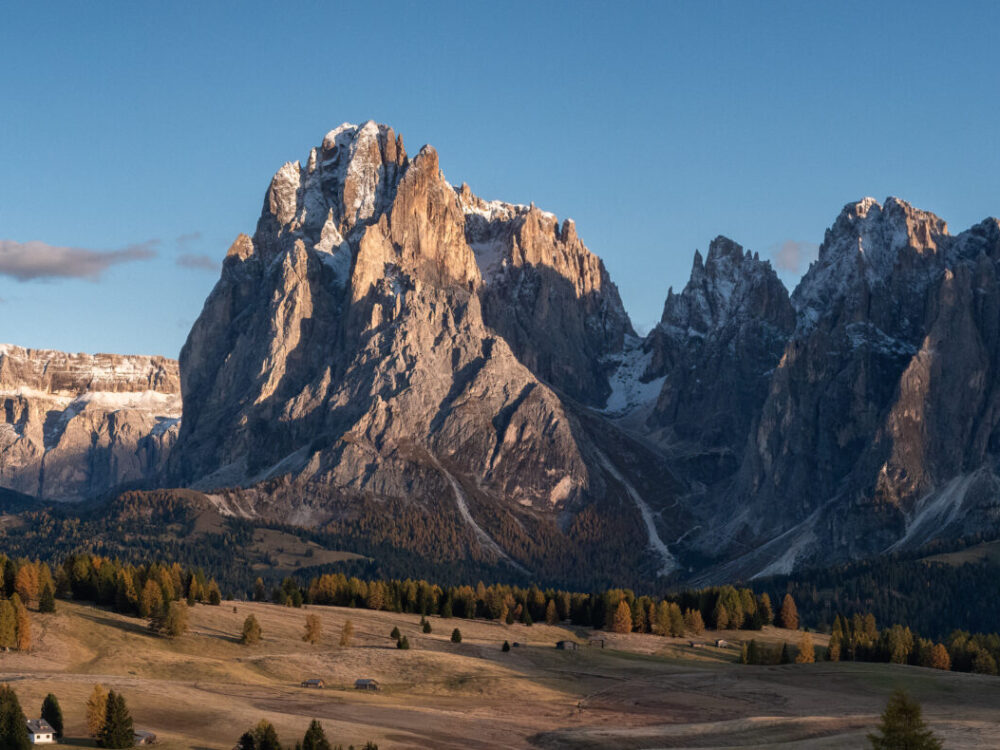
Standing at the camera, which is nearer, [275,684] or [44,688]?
[44,688]

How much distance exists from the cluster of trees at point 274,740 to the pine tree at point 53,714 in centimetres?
1717

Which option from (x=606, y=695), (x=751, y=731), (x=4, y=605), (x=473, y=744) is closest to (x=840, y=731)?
(x=751, y=731)

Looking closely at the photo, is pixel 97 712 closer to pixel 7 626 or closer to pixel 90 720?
pixel 90 720

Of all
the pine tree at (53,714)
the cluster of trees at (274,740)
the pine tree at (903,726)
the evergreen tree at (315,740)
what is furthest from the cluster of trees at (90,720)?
the pine tree at (903,726)

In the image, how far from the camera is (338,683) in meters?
184

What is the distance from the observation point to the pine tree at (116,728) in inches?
4941

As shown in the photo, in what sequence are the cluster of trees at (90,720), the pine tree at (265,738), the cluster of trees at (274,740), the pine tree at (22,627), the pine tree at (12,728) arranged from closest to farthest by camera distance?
the pine tree at (12,728), the cluster of trees at (90,720), the cluster of trees at (274,740), the pine tree at (265,738), the pine tree at (22,627)

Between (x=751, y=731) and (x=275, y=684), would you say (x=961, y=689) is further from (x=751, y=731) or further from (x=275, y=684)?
(x=275, y=684)

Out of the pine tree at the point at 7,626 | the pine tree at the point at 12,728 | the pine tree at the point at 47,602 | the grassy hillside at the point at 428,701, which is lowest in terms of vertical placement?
the pine tree at the point at 12,728

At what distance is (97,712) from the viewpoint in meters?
130

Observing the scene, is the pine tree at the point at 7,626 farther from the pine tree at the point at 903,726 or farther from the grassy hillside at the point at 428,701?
the pine tree at the point at 903,726

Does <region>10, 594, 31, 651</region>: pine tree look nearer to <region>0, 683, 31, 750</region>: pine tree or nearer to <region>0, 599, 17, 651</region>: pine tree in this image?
<region>0, 599, 17, 651</region>: pine tree

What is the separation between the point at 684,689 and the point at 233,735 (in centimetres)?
7513

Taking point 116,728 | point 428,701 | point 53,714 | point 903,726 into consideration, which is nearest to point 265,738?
point 116,728
